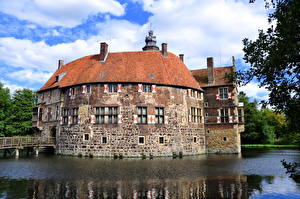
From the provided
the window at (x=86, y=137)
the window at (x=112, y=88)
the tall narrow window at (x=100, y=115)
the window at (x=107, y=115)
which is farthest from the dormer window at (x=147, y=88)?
the window at (x=86, y=137)

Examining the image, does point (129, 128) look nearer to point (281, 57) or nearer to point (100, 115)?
point (100, 115)

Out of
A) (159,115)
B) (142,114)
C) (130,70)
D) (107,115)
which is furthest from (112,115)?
(130,70)

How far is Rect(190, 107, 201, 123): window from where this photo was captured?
27375mm

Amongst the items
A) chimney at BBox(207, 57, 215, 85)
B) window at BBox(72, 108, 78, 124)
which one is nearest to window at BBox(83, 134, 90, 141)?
window at BBox(72, 108, 78, 124)

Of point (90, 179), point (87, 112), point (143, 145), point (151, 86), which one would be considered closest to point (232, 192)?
point (90, 179)

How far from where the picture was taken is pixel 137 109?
24172 millimetres

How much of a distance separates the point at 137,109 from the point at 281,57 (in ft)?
61.7

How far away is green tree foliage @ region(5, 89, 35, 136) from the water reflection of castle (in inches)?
1173

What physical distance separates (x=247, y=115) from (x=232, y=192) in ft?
131

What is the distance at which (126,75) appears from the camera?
25.0 m

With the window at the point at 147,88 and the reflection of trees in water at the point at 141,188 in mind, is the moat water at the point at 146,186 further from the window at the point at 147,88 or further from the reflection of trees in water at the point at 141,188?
the window at the point at 147,88

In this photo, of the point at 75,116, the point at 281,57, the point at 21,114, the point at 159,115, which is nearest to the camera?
the point at 281,57

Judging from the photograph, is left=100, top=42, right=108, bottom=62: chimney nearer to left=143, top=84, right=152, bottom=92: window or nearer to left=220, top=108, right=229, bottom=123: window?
left=143, top=84, right=152, bottom=92: window

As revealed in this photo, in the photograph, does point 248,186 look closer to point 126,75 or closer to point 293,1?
point 293,1
